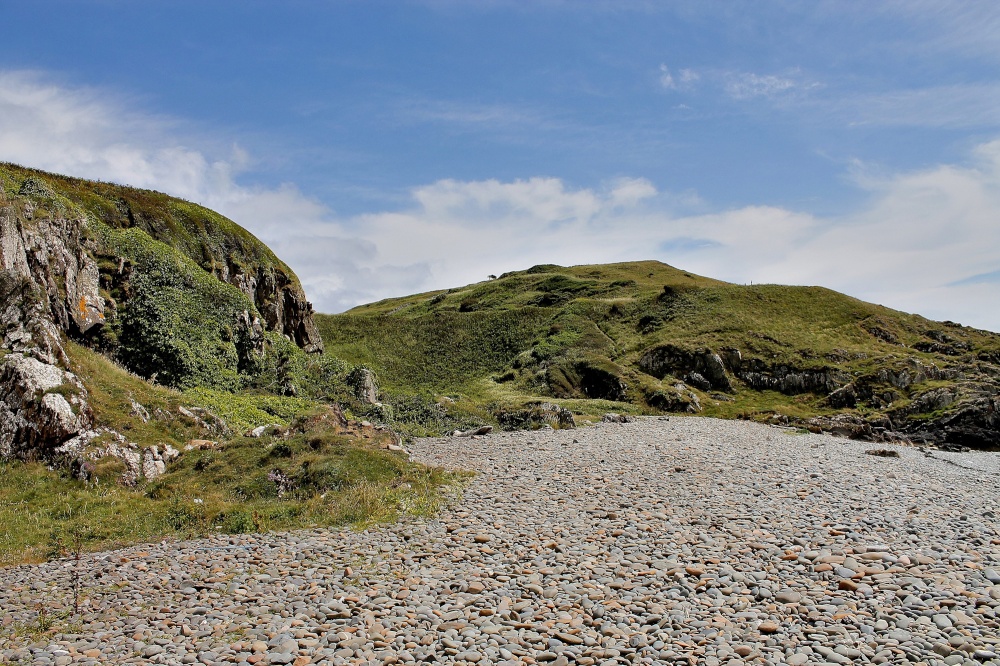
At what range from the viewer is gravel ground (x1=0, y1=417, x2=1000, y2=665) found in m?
9.89

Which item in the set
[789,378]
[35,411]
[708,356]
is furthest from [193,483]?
[789,378]

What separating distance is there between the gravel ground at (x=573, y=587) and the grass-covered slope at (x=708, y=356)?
30.7 m

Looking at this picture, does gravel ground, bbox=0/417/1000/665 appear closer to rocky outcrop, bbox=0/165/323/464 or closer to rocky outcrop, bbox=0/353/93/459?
rocky outcrop, bbox=0/353/93/459

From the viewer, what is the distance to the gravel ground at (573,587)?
9.89 metres

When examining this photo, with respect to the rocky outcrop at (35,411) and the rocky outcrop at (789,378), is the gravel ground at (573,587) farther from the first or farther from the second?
the rocky outcrop at (789,378)

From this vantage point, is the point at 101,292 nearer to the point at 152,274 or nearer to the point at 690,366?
the point at 152,274

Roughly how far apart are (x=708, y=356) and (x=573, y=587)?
52.7 m

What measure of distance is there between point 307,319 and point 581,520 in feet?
153

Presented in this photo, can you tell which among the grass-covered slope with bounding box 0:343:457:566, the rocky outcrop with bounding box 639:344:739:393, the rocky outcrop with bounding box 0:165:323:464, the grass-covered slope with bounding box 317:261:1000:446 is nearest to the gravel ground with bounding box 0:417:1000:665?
the grass-covered slope with bounding box 0:343:457:566

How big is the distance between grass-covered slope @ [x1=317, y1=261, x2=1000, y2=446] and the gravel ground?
101 feet

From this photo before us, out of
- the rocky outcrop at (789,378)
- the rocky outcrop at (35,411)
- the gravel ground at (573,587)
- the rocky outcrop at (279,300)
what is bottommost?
the gravel ground at (573,587)

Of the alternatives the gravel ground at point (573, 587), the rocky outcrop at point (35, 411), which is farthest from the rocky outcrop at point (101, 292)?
the gravel ground at point (573, 587)

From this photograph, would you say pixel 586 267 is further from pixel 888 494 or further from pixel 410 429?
pixel 888 494

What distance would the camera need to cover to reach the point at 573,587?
12.4 metres
